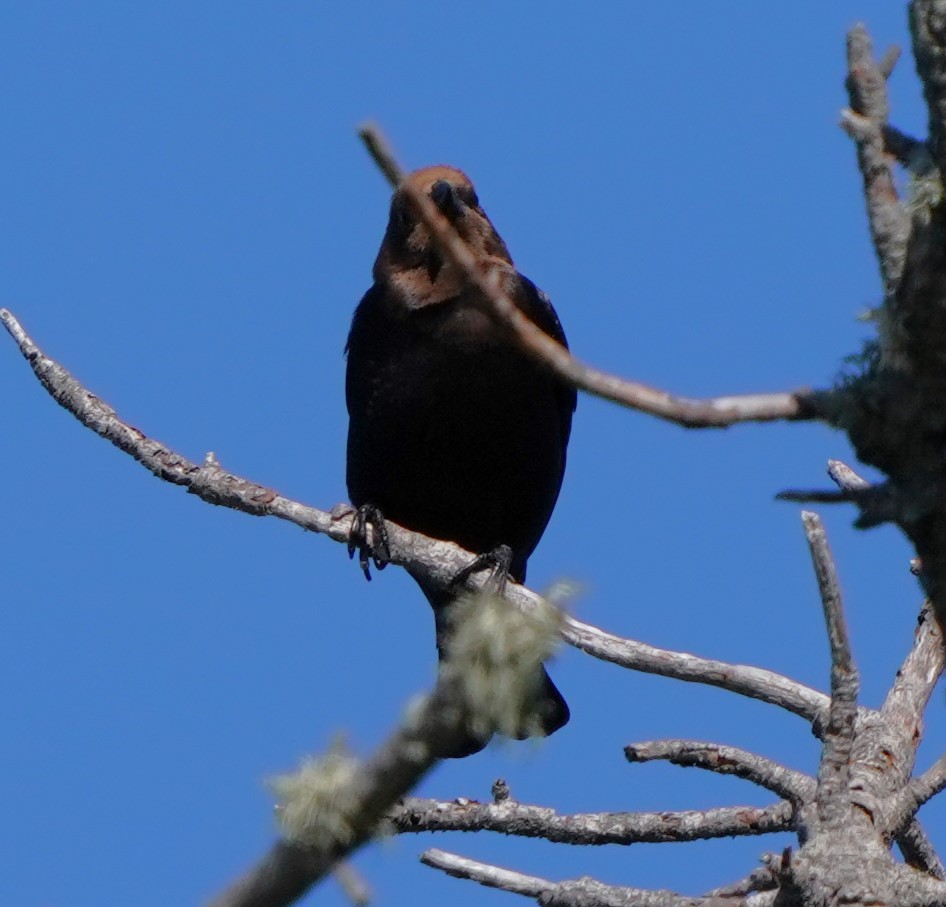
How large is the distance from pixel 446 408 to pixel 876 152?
377cm

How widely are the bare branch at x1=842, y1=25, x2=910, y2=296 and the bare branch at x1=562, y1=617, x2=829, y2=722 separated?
1.85m

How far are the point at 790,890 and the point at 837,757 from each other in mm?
338

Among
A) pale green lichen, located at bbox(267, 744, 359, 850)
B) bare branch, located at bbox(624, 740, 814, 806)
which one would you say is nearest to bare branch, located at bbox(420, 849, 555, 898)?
bare branch, located at bbox(624, 740, 814, 806)

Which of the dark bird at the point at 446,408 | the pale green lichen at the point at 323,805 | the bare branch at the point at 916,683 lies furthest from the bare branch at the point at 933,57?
the dark bird at the point at 446,408

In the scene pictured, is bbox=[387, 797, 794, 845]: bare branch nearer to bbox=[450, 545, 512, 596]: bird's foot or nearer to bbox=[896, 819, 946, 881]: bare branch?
bbox=[896, 819, 946, 881]: bare branch

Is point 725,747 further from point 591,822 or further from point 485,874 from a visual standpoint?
point 485,874

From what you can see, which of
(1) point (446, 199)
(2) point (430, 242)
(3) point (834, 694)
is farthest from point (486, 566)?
(3) point (834, 694)

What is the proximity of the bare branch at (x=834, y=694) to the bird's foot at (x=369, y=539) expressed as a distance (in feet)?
7.16

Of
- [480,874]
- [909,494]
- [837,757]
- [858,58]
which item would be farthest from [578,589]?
[480,874]

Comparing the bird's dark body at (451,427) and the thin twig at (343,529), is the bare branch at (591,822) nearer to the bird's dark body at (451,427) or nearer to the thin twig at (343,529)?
the thin twig at (343,529)

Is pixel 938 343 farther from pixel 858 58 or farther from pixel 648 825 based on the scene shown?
pixel 648 825

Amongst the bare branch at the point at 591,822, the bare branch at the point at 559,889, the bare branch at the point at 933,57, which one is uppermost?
the bare branch at the point at 591,822

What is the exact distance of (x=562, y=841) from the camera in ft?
12.4

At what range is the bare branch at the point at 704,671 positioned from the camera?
331 centimetres
